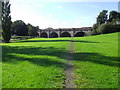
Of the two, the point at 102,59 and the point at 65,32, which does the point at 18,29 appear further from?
the point at 102,59

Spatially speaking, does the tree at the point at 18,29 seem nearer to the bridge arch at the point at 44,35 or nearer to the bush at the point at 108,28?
the bridge arch at the point at 44,35

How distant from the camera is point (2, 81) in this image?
5617mm

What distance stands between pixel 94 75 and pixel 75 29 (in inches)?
3490

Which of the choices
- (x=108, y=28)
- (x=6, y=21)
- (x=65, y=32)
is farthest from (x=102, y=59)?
(x=65, y=32)

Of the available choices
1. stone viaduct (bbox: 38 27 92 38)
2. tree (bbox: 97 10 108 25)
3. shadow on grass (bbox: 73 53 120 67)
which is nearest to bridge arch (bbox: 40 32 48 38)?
stone viaduct (bbox: 38 27 92 38)

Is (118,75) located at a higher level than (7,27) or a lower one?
lower

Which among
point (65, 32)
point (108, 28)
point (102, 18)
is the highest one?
point (102, 18)

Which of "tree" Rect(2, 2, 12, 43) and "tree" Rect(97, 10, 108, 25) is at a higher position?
"tree" Rect(97, 10, 108, 25)

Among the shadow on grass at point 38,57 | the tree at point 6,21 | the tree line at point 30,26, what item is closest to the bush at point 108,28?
the tree line at point 30,26

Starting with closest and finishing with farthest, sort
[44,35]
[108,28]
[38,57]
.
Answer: [38,57]
[108,28]
[44,35]

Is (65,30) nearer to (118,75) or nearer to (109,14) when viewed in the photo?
(109,14)

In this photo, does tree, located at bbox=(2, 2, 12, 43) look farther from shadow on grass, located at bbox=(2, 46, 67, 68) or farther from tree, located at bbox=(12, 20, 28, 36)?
tree, located at bbox=(12, 20, 28, 36)

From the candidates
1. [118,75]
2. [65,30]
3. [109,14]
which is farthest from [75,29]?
[118,75]

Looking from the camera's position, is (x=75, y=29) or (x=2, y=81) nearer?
(x=2, y=81)
